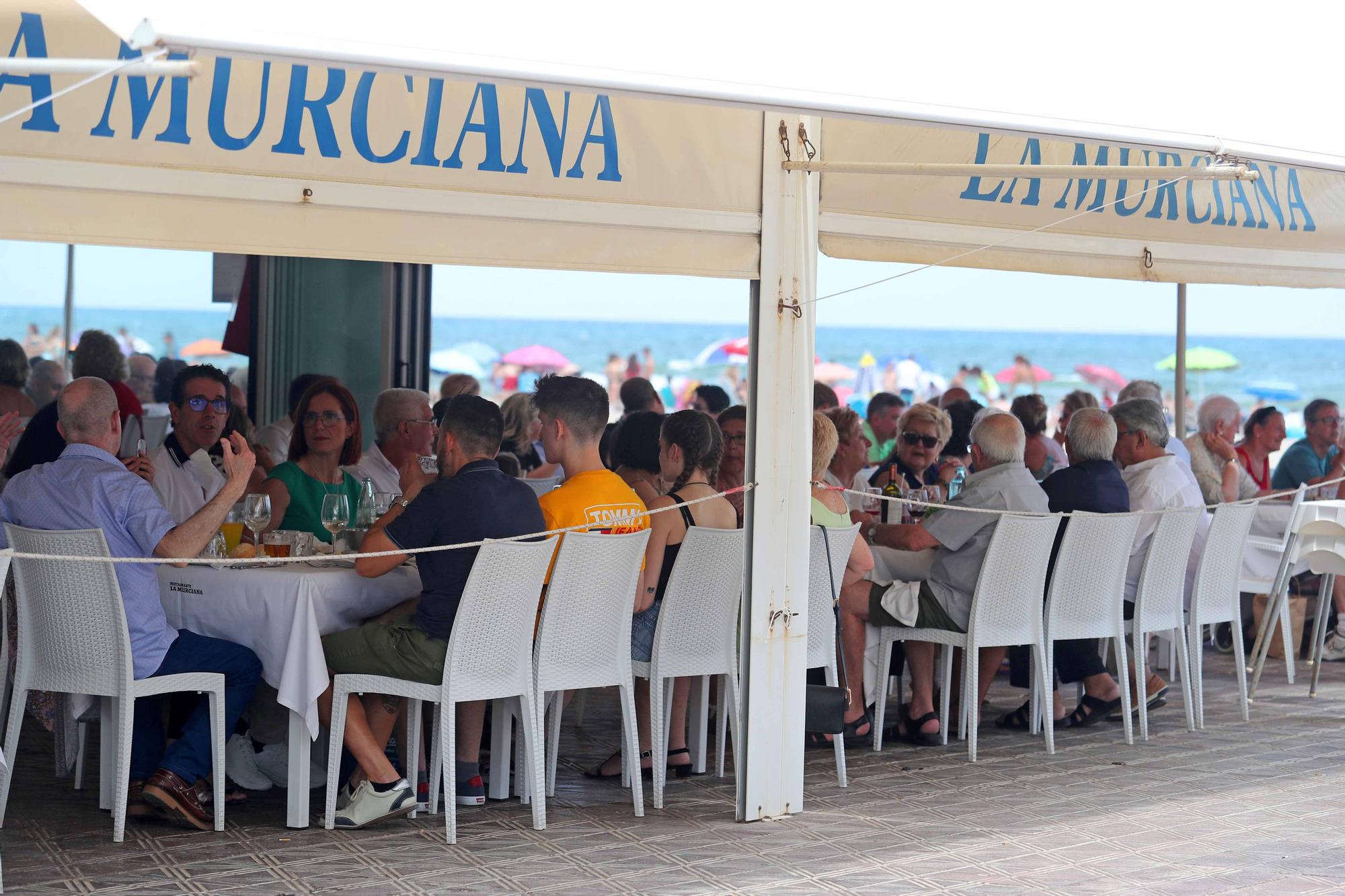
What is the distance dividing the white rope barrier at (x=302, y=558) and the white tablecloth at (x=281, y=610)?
0.04 meters

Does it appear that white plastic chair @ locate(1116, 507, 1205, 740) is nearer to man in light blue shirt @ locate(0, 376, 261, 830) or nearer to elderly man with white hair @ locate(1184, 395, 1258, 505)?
elderly man with white hair @ locate(1184, 395, 1258, 505)

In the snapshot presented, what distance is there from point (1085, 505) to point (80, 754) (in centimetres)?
387

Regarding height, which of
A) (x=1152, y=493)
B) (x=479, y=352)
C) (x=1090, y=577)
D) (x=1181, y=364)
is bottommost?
(x=1090, y=577)

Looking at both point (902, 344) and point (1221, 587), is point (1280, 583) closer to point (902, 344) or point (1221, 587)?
point (1221, 587)

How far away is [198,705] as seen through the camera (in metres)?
4.83

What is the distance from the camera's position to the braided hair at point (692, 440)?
5277 mm

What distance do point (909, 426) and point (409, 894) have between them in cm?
395

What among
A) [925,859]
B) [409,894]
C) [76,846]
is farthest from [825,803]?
[76,846]

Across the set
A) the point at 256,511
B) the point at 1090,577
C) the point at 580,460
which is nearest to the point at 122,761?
the point at 256,511


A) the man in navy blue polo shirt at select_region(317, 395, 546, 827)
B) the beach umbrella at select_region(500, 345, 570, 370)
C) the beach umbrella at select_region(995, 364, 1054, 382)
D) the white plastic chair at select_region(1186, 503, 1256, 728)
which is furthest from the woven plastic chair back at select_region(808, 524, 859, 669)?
the beach umbrella at select_region(995, 364, 1054, 382)

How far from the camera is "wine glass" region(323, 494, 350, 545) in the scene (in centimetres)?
496

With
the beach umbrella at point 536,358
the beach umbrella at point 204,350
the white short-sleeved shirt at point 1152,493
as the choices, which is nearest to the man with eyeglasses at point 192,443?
the white short-sleeved shirt at point 1152,493

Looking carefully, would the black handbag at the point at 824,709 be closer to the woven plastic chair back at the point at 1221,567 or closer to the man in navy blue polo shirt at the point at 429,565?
the man in navy blue polo shirt at the point at 429,565

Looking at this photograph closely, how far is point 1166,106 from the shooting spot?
4.38 meters
